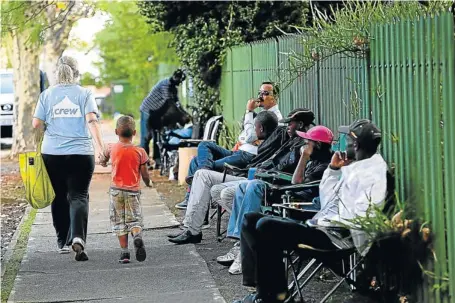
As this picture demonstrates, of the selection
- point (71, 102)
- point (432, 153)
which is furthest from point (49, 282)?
point (432, 153)

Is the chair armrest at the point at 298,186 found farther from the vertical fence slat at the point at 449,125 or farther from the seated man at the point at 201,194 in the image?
the vertical fence slat at the point at 449,125

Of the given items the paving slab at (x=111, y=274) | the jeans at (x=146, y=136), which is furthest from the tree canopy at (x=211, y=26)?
the paving slab at (x=111, y=274)

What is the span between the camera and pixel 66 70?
10.3 meters

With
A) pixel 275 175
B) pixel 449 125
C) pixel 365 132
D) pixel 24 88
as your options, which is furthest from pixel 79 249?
pixel 24 88

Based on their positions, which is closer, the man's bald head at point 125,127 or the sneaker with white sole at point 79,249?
the man's bald head at point 125,127

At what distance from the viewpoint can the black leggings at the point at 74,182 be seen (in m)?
10.2

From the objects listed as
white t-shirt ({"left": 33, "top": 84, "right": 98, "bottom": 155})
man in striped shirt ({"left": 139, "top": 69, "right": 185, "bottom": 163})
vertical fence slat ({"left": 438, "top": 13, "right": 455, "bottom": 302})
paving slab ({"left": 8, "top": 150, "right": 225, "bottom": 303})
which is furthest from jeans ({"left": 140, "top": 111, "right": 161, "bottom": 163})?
vertical fence slat ({"left": 438, "top": 13, "right": 455, "bottom": 302})

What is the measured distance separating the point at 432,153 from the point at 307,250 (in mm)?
1028

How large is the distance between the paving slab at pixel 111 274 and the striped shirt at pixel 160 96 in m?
7.21

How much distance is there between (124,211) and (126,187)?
0.21 m

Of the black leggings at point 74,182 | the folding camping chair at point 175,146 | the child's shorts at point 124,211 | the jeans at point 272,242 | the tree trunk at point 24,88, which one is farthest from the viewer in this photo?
the tree trunk at point 24,88

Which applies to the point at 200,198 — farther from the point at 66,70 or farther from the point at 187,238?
the point at 66,70

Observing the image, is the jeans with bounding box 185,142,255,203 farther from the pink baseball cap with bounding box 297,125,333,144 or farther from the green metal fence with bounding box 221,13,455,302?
the pink baseball cap with bounding box 297,125,333,144

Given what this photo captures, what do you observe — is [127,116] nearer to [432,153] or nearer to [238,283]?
[238,283]
